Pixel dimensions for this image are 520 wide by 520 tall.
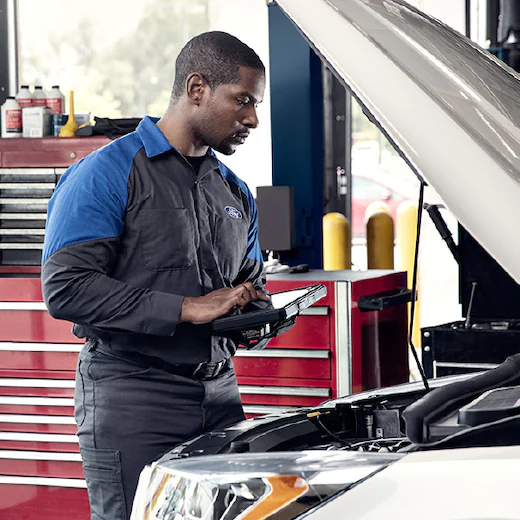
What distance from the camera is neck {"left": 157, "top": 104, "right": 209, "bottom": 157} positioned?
195 cm

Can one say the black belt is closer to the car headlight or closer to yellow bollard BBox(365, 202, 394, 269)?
the car headlight

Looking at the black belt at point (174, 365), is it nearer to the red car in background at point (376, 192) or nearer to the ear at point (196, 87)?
the ear at point (196, 87)

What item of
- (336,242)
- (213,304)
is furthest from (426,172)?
(336,242)

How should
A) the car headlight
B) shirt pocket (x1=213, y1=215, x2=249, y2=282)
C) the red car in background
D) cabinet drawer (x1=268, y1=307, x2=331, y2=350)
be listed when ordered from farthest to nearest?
the red car in background
cabinet drawer (x1=268, y1=307, x2=331, y2=350)
shirt pocket (x1=213, y1=215, x2=249, y2=282)
the car headlight

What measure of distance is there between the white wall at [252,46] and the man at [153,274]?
4558 millimetres

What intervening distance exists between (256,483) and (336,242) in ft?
9.13

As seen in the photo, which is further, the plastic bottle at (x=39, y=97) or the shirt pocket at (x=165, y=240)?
the plastic bottle at (x=39, y=97)

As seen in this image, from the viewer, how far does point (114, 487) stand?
179 cm

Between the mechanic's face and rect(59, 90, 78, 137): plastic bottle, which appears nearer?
the mechanic's face

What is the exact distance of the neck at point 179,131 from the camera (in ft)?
6.39

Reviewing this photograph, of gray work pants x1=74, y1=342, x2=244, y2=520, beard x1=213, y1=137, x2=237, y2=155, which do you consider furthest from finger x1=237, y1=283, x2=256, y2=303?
beard x1=213, y1=137, x2=237, y2=155

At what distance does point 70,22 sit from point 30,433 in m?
5.49

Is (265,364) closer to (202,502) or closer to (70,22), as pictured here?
(202,502)

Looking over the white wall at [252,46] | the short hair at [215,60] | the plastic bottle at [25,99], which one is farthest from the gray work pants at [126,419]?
the white wall at [252,46]
